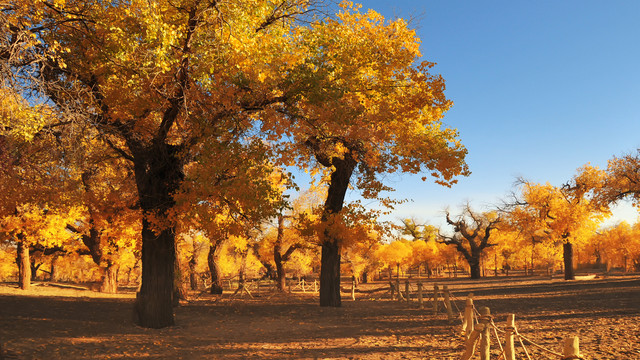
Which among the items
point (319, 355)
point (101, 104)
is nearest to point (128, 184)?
point (101, 104)

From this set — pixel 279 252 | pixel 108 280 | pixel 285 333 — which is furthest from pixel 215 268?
pixel 285 333

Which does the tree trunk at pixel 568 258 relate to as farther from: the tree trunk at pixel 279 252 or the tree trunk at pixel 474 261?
the tree trunk at pixel 279 252

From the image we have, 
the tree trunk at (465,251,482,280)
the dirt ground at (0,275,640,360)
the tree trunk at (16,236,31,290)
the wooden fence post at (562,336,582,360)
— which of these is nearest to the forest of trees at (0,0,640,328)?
the dirt ground at (0,275,640,360)

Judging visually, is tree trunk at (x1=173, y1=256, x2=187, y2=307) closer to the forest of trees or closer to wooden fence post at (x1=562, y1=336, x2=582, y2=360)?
the forest of trees

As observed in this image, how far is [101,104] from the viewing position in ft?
38.9

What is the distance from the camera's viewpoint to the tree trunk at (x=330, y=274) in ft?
60.1

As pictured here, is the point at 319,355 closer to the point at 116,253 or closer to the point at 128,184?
the point at 128,184

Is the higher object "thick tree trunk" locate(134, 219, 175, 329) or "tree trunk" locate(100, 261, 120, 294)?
"thick tree trunk" locate(134, 219, 175, 329)

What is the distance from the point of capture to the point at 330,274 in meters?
18.4

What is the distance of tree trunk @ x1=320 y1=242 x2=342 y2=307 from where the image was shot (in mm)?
18328

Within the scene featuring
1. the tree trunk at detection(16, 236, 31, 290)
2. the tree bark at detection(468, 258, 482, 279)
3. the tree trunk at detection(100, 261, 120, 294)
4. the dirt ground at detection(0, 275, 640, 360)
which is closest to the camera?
the dirt ground at detection(0, 275, 640, 360)

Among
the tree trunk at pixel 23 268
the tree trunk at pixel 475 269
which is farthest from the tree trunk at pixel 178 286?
the tree trunk at pixel 475 269

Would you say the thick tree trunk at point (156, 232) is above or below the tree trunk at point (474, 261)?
above

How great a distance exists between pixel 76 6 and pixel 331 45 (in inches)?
333
